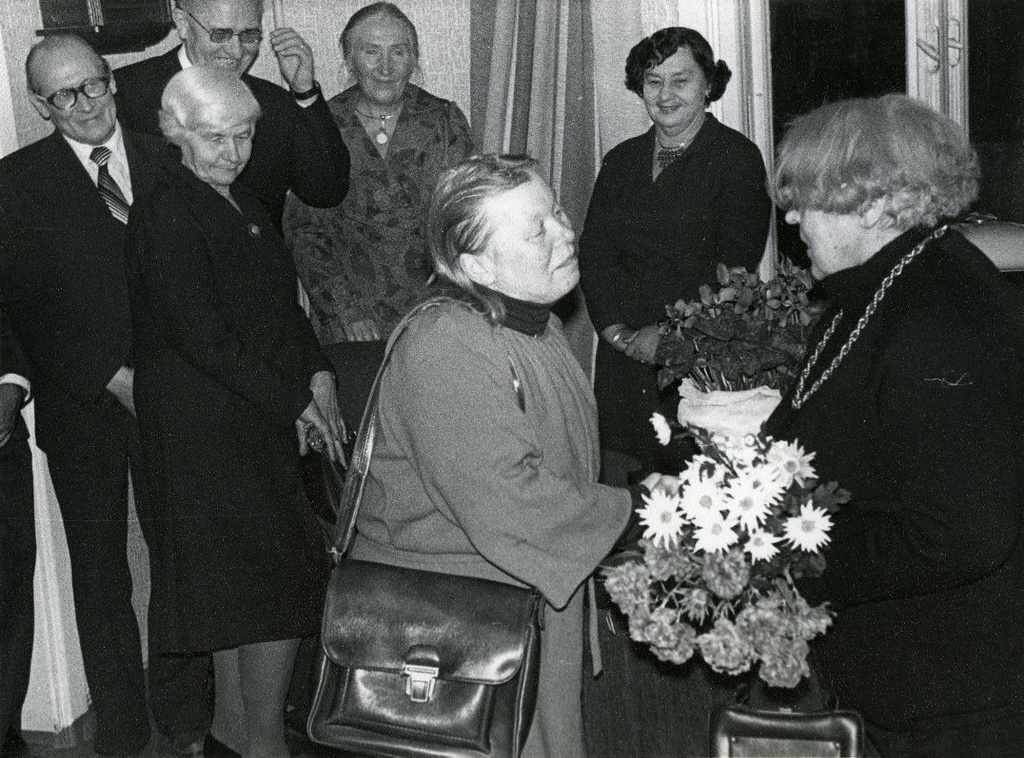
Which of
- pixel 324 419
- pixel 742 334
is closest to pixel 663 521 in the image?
pixel 742 334

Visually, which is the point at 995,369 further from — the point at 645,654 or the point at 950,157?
the point at 645,654

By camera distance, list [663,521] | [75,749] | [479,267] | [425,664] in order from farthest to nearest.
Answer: [75,749] → [479,267] → [425,664] → [663,521]

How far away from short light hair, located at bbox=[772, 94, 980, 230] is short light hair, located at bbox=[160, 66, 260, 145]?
5.11ft

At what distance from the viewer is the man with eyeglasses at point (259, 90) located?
118 inches

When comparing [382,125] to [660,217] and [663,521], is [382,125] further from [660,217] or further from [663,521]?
[663,521]

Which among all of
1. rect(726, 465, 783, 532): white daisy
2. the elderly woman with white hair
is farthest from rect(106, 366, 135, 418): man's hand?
rect(726, 465, 783, 532): white daisy

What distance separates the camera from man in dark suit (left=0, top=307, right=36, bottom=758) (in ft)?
9.21

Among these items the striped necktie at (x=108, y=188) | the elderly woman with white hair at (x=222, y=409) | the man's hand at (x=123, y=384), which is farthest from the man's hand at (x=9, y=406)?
the striped necktie at (x=108, y=188)

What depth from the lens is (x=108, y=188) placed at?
2883mm

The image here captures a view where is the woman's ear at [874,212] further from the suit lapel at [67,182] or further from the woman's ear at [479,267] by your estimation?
the suit lapel at [67,182]

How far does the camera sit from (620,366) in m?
A: 3.38

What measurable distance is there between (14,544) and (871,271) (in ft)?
7.62

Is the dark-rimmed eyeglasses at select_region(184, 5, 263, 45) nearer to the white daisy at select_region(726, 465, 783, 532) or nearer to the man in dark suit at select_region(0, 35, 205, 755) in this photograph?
the man in dark suit at select_region(0, 35, 205, 755)

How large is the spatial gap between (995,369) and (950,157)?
1.18 ft
